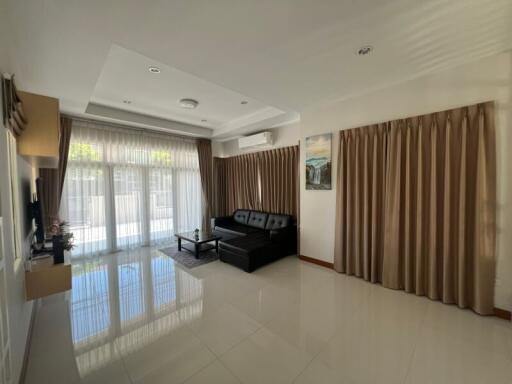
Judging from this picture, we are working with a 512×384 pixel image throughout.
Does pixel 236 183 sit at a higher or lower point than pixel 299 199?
higher

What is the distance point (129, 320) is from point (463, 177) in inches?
158

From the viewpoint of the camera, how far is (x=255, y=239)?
3979 mm

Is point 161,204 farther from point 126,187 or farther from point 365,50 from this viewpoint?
point 365,50

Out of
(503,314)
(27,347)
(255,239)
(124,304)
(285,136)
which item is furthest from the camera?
(285,136)

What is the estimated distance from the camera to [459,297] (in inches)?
92.7

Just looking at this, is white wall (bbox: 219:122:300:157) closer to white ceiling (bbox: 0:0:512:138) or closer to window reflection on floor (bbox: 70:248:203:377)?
white ceiling (bbox: 0:0:512:138)

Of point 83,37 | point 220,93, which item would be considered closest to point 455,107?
point 220,93

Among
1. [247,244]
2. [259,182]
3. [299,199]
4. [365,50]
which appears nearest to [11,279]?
[247,244]

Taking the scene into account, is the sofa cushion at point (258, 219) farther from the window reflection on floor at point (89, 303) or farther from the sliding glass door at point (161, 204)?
the window reflection on floor at point (89, 303)

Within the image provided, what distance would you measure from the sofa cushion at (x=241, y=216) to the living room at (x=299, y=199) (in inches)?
47.3

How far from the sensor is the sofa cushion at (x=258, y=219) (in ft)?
15.8

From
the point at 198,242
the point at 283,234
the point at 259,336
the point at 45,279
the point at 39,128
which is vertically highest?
the point at 39,128

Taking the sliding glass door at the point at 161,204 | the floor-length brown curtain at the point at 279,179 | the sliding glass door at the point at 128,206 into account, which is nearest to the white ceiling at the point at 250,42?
the floor-length brown curtain at the point at 279,179

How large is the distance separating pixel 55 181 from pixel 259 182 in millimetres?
4001
